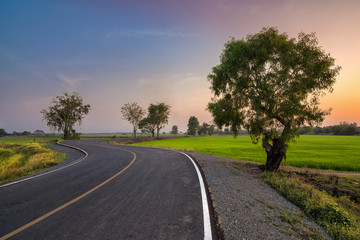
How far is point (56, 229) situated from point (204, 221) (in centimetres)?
340

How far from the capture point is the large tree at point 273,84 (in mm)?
10070

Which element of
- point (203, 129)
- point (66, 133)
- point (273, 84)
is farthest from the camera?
point (203, 129)

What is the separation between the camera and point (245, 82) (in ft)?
37.4

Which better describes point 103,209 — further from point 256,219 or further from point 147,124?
point 147,124

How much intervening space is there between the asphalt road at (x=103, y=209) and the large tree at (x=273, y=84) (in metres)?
7.09

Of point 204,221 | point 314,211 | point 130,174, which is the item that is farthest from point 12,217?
point 314,211

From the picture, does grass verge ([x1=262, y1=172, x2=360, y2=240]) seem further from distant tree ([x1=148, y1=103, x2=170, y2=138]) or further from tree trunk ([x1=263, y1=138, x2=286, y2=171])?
distant tree ([x1=148, y1=103, x2=170, y2=138])

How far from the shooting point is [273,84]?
33.7 ft

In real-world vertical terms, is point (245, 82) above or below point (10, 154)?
above

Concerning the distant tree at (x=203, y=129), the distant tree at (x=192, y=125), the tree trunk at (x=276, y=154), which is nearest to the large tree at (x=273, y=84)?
the tree trunk at (x=276, y=154)

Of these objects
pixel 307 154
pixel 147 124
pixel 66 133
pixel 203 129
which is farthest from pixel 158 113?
pixel 203 129

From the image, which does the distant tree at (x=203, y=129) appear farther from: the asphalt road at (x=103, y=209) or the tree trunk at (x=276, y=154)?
the asphalt road at (x=103, y=209)

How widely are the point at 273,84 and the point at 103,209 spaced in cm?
1133

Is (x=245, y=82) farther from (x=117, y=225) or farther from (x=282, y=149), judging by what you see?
(x=117, y=225)
